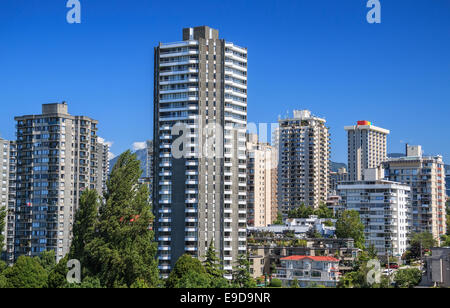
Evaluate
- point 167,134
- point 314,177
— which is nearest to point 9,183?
point 167,134

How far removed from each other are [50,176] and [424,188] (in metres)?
67.1

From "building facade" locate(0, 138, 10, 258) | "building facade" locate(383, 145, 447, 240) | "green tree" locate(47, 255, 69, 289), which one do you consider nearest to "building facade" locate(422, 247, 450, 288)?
"green tree" locate(47, 255, 69, 289)

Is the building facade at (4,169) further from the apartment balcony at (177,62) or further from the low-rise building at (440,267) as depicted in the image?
the low-rise building at (440,267)

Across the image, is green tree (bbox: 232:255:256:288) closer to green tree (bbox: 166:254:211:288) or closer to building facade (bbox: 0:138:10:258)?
green tree (bbox: 166:254:211:288)

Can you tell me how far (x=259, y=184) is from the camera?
143 metres

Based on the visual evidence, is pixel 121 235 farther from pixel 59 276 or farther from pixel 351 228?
pixel 351 228

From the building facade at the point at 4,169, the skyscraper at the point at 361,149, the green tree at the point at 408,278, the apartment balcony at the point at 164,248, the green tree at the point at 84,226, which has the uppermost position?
the skyscraper at the point at 361,149

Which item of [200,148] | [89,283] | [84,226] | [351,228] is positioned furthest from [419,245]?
[89,283]

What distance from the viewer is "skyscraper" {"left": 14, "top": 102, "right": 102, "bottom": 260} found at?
82562mm

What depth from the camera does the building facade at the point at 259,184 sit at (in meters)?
138

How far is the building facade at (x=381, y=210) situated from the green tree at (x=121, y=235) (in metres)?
50.3

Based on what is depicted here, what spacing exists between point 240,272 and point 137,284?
706 inches

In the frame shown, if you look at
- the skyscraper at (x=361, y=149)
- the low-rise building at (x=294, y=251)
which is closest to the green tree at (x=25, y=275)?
the low-rise building at (x=294, y=251)

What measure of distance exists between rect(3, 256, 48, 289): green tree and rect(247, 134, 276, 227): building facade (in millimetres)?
80676
